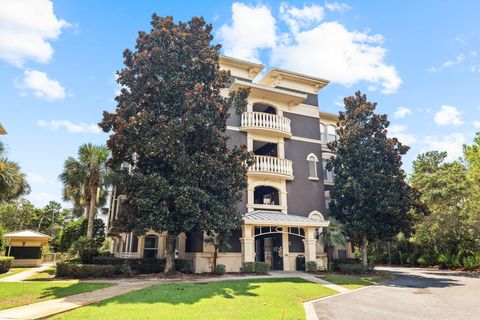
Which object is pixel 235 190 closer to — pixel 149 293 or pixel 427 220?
pixel 149 293

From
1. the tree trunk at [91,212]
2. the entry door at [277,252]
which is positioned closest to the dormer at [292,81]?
the entry door at [277,252]

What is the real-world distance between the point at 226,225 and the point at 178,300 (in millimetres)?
7044

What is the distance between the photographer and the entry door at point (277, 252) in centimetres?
2311

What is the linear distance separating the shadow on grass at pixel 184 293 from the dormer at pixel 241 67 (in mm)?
16314

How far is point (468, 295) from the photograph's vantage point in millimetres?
14664

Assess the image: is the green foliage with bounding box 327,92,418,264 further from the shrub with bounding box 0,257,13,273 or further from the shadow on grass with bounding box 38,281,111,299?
the shrub with bounding box 0,257,13,273

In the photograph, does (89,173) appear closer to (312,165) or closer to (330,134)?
(312,165)

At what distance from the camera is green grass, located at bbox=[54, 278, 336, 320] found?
8906 millimetres

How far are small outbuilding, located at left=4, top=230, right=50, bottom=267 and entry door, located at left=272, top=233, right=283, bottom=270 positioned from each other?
1854 cm

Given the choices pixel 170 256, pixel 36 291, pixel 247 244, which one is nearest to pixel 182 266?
pixel 170 256

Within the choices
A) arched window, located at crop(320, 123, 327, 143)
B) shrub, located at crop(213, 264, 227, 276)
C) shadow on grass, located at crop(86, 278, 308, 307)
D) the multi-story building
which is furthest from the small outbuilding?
arched window, located at crop(320, 123, 327, 143)

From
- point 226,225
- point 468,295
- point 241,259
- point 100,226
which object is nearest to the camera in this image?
point 468,295

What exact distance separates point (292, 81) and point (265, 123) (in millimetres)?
5615

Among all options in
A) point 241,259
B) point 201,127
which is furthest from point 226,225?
point 201,127
